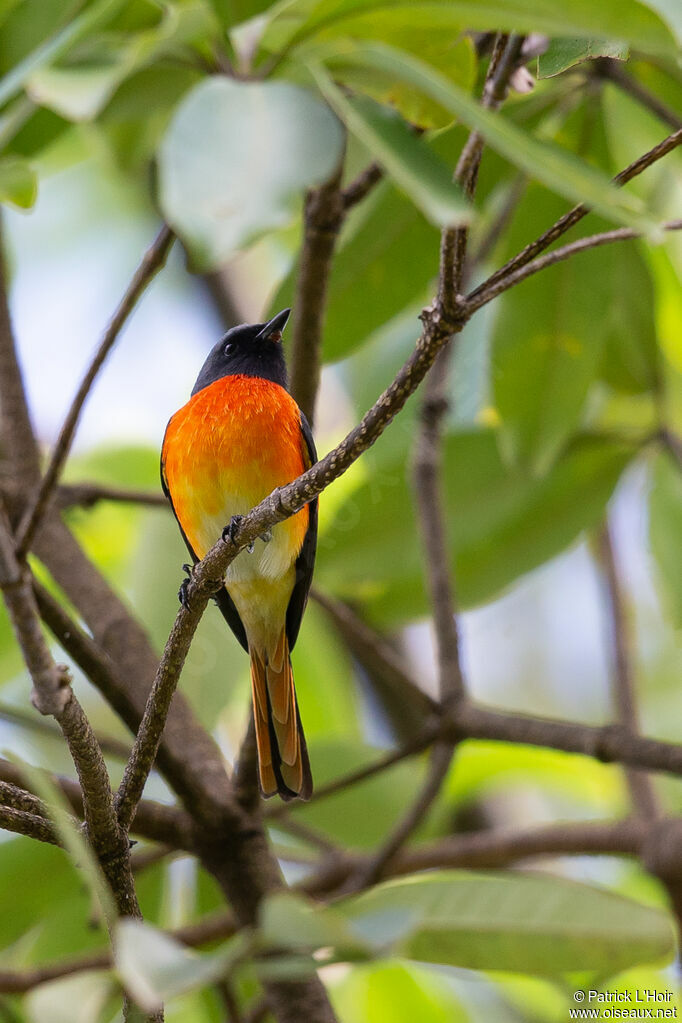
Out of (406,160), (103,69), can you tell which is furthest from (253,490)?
(406,160)

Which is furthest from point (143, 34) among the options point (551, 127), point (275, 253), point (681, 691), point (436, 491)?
point (681, 691)

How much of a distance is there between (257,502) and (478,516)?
84 cm

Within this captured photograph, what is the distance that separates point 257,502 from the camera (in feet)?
9.44

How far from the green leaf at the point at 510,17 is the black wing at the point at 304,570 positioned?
1.16m

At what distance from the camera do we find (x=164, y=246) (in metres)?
2.37

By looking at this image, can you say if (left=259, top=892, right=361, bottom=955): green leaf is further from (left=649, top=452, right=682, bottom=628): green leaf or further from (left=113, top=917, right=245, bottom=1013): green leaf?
(left=649, top=452, right=682, bottom=628): green leaf

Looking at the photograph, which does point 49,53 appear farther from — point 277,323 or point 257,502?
point 257,502

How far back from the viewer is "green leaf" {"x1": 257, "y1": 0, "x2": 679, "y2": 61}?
1.63 m

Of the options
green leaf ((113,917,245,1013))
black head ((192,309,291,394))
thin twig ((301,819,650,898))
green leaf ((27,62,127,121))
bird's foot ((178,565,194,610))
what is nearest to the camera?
green leaf ((113,917,245,1013))

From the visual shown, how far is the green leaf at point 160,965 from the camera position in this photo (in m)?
0.91

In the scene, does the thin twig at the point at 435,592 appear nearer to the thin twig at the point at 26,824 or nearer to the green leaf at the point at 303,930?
the thin twig at the point at 26,824

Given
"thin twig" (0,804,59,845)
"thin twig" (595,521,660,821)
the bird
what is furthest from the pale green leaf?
"thin twig" (0,804,59,845)

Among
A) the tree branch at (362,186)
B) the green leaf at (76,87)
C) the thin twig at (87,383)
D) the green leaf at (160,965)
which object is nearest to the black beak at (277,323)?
the tree branch at (362,186)

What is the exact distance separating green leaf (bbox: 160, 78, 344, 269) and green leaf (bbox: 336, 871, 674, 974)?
81 centimetres
